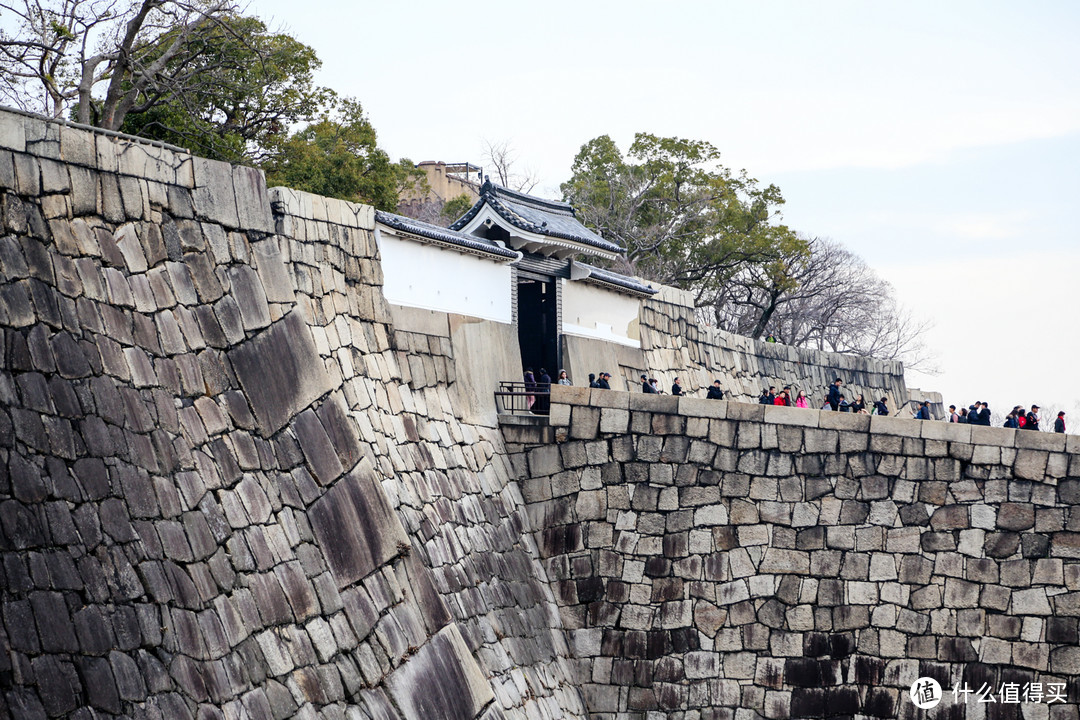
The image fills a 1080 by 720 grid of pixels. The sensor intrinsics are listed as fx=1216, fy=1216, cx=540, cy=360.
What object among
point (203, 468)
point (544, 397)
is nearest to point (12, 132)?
point (203, 468)

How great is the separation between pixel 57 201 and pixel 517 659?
7974 millimetres

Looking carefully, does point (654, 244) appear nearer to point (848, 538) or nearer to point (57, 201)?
point (848, 538)

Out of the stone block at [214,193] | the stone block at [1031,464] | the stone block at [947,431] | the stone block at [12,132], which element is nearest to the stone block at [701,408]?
the stone block at [947,431]

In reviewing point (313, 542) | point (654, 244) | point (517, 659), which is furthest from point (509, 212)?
point (654, 244)

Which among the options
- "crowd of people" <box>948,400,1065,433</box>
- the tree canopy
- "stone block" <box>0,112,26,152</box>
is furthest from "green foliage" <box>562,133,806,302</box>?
"stone block" <box>0,112,26,152</box>

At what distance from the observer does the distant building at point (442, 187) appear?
3312cm

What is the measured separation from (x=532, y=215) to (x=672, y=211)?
14.0 meters

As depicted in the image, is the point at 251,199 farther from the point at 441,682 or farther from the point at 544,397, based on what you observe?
the point at 544,397

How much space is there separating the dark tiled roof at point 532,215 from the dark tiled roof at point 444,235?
47 centimetres

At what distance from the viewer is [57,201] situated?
9445mm

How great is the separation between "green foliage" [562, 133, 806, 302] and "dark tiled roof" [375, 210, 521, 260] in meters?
14.6

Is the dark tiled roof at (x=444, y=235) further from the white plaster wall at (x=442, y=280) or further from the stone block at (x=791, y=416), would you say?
the stone block at (x=791, y=416)

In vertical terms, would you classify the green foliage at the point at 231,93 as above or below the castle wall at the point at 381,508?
above

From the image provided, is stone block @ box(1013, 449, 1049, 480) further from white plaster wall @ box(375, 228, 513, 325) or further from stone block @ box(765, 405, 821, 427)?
white plaster wall @ box(375, 228, 513, 325)
